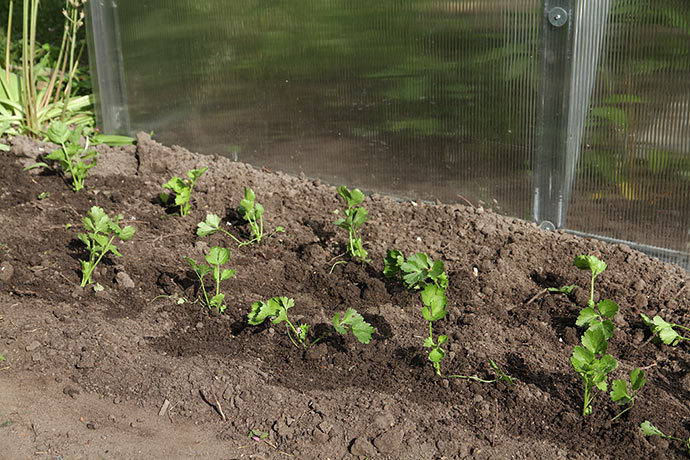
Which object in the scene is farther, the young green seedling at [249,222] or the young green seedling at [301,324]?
the young green seedling at [249,222]

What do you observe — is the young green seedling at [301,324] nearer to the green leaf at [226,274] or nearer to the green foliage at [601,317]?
the green leaf at [226,274]

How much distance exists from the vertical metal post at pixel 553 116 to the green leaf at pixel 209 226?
1455 millimetres

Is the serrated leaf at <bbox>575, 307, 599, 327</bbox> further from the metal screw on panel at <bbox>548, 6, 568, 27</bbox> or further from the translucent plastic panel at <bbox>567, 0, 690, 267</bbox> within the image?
the metal screw on panel at <bbox>548, 6, 568, 27</bbox>

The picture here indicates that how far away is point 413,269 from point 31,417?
55.5 inches

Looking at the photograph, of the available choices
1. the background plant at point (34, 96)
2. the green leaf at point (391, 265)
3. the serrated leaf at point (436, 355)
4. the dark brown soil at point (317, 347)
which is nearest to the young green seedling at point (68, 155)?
the dark brown soil at point (317, 347)

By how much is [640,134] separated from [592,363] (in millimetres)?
1286

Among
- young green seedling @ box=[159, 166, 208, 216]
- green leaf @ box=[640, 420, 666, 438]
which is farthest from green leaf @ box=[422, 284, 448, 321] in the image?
young green seedling @ box=[159, 166, 208, 216]

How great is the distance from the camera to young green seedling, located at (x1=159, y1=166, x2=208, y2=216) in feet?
12.2

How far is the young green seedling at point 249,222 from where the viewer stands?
3.45 meters

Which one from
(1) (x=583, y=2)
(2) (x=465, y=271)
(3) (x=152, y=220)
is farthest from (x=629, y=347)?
(3) (x=152, y=220)

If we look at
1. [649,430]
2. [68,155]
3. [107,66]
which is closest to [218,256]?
[68,155]

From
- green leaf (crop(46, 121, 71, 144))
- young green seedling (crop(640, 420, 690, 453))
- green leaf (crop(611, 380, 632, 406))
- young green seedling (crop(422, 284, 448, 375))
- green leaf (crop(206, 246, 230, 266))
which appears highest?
green leaf (crop(46, 121, 71, 144))

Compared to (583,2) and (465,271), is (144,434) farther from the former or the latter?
(583,2)

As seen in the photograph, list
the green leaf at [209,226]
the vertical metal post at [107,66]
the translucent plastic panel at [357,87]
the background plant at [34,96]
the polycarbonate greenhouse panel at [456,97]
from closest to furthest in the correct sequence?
the polycarbonate greenhouse panel at [456,97]
the green leaf at [209,226]
the translucent plastic panel at [357,87]
the background plant at [34,96]
the vertical metal post at [107,66]
